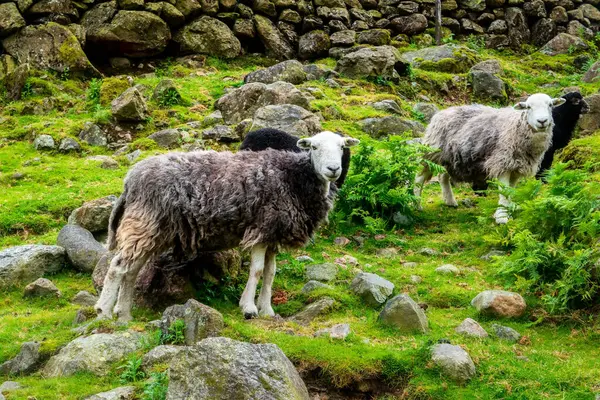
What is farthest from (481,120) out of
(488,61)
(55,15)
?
(55,15)

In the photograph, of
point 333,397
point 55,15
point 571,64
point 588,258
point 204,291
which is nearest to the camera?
point 333,397

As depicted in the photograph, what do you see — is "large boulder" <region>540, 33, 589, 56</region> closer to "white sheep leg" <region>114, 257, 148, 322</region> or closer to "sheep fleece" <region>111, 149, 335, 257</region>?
"sheep fleece" <region>111, 149, 335, 257</region>

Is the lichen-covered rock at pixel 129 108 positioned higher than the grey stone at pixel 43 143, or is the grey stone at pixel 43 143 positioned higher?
the lichen-covered rock at pixel 129 108

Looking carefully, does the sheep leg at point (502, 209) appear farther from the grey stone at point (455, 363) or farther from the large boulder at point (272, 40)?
the large boulder at point (272, 40)

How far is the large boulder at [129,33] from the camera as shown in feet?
77.6

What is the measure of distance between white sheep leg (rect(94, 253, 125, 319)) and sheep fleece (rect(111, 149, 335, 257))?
0.71 feet

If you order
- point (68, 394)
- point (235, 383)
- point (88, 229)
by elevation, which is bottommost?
point (88, 229)

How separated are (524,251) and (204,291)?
4.26 m

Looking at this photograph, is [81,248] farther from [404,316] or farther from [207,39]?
[207,39]

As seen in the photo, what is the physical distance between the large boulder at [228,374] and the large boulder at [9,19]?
19699mm

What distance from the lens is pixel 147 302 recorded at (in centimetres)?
879

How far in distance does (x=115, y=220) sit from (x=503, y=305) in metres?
5.22

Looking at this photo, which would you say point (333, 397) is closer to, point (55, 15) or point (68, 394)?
point (68, 394)

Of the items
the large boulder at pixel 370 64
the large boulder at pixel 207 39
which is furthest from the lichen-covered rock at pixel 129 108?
the large boulder at pixel 370 64
